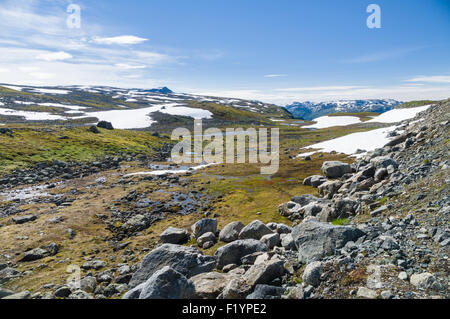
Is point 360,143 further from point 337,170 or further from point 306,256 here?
point 306,256

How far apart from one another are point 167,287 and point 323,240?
1061 cm

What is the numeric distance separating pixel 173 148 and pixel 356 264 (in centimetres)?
13043

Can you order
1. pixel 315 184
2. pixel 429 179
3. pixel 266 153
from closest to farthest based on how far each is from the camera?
pixel 429 179 → pixel 315 184 → pixel 266 153

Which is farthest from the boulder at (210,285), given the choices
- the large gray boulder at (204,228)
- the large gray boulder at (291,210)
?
the large gray boulder at (291,210)

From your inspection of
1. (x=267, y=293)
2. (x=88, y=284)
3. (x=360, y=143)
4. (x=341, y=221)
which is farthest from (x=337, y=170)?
(x=88, y=284)

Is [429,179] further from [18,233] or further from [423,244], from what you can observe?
[18,233]

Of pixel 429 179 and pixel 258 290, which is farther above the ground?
pixel 429 179

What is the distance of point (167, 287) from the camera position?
47.6 ft

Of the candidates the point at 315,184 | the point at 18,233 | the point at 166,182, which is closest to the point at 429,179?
the point at 315,184

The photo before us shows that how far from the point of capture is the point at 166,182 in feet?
237

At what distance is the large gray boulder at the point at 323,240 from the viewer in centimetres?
1641

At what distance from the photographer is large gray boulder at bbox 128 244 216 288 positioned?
64.1 ft

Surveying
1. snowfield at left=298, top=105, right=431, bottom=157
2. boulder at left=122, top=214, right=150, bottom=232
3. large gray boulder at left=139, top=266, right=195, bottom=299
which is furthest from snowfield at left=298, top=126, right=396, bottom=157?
large gray boulder at left=139, top=266, right=195, bottom=299
